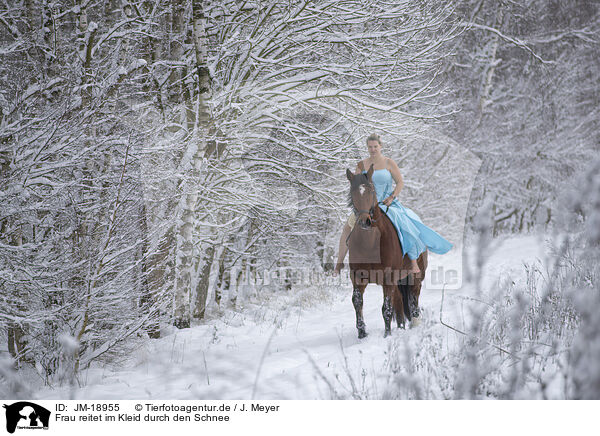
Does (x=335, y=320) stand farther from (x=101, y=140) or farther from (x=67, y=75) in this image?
(x=67, y=75)

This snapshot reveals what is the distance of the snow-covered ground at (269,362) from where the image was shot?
3.15 m

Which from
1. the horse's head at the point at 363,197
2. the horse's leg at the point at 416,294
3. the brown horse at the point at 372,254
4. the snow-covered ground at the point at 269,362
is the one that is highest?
the horse's head at the point at 363,197

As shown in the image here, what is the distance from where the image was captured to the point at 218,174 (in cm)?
730

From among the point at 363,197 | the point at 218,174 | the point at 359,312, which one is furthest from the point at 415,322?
the point at 218,174

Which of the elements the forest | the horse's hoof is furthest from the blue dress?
the horse's hoof

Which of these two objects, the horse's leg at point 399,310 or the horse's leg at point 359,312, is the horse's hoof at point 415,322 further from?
the horse's leg at point 359,312

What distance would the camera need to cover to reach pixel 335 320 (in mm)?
6473

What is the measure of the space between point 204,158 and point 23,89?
297cm
